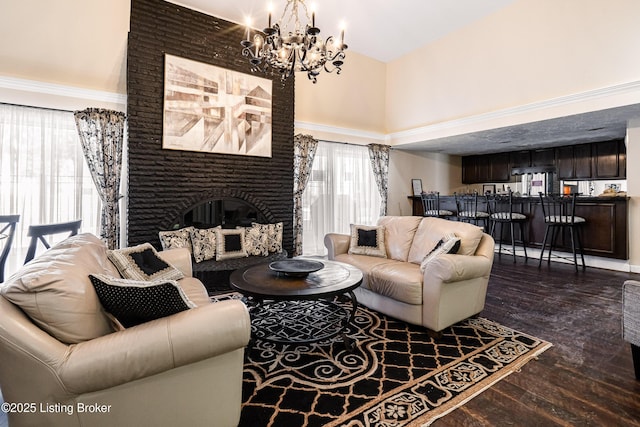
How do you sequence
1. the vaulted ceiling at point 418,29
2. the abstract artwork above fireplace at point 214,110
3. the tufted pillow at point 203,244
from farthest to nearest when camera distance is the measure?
the vaulted ceiling at point 418,29, the abstract artwork above fireplace at point 214,110, the tufted pillow at point 203,244

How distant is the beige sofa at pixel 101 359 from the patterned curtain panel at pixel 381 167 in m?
5.78

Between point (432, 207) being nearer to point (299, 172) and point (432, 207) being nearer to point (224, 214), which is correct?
point (299, 172)

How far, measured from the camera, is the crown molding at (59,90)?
3580 millimetres

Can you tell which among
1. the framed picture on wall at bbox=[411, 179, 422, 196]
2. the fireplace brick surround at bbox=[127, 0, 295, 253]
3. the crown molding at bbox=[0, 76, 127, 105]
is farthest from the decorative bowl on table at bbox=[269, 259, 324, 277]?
the framed picture on wall at bbox=[411, 179, 422, 196]

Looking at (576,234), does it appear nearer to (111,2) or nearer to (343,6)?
(343,6)

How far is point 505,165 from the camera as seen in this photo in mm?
8234

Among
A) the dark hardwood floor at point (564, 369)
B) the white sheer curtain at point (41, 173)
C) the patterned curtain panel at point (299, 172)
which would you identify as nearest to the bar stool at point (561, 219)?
the dark hardwood floor at point (564, 369)

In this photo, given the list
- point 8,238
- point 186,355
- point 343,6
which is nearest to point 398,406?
point 186,355

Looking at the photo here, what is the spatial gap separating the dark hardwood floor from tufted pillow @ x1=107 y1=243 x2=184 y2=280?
2.18 m

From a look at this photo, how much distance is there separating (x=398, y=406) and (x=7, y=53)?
5.31 metres

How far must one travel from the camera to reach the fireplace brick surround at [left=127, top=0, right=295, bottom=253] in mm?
4051

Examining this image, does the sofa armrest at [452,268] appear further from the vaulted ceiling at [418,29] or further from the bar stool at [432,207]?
the bar stool at [432,207]

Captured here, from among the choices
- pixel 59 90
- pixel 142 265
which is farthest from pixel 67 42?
pixel 142 265

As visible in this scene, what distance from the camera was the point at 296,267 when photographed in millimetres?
2693
